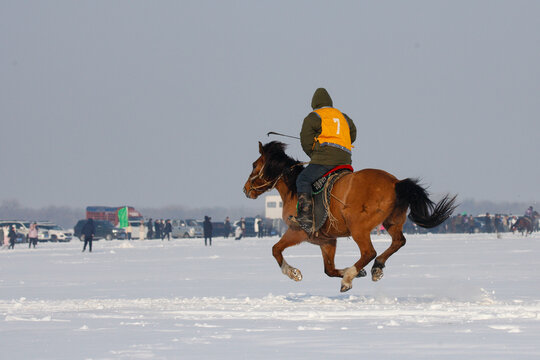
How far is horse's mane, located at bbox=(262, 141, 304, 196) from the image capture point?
1200 cm

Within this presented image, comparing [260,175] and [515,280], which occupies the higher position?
[260,175]

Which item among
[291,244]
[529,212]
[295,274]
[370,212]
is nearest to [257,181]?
[291,244]

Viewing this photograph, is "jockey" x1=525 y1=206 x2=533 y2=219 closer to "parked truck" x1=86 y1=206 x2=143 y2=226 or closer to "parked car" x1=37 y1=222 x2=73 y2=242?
"parked car" x1=37 y1=222 x2=73 y2=242

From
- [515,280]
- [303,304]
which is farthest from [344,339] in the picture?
[515,280]

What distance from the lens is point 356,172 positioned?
1102 centimetres

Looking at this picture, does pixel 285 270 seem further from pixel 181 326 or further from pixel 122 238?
pixel 122 238

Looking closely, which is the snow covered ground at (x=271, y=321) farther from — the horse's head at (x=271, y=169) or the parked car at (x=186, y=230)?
the parked car at (x=186, y=230)

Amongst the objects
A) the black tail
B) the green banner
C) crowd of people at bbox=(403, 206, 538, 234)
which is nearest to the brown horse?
the black tail

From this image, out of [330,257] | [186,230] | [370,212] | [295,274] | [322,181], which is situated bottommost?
[295,274]

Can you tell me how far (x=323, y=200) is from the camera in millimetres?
11172

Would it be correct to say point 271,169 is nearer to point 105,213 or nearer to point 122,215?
point 122,215

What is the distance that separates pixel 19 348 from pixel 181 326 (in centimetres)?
177

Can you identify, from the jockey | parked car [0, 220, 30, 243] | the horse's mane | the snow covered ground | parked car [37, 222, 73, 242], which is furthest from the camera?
parked car [37, 222, 73, 242]

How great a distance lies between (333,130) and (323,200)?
88 cm
